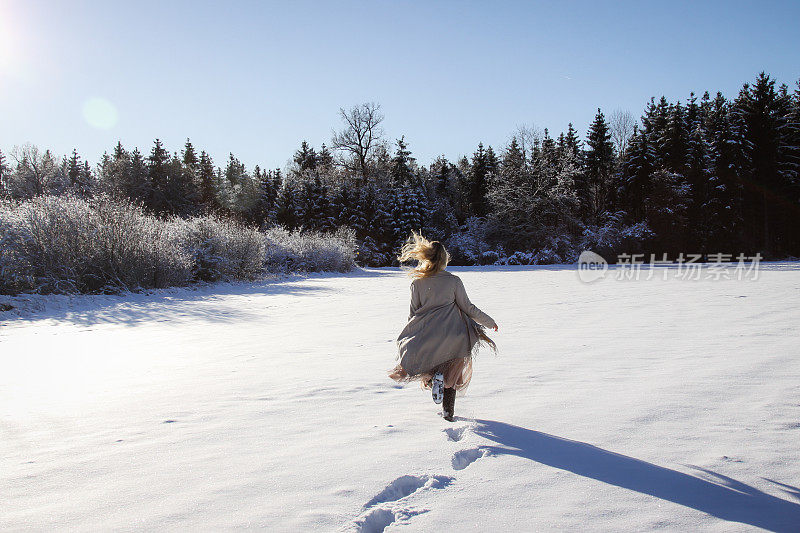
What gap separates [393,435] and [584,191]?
4038 cm

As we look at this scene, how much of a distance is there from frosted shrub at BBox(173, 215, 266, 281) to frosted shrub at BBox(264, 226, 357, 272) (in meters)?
3.28

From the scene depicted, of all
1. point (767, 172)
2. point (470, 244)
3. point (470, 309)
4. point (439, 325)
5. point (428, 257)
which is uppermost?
point (767, 172)

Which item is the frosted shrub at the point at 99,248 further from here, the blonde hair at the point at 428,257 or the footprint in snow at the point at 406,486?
the footprint in snow at the point at 406,486

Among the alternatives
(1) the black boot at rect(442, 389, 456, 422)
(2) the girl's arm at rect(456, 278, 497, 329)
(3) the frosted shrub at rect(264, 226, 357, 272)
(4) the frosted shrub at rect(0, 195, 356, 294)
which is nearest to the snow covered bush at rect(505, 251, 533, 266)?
(3) the frosted shrub at rect(264, 226, 357, 272)

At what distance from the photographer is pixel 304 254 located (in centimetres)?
2270

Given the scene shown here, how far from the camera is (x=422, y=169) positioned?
4941cm

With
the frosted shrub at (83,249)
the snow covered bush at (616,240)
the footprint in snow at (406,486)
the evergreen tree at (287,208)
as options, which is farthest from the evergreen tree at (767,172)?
the footprint in snow at (406,486)

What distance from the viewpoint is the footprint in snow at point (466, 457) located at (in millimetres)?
2700

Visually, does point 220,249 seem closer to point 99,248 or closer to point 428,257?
point 99,248

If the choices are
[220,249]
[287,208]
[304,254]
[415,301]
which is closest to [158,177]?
[287,208]

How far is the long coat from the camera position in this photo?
350 cm

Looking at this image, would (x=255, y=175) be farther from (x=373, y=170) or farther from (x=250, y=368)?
(x=250, y=368)

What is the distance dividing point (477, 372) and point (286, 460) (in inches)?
107

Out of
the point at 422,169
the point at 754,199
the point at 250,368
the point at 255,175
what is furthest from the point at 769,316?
the point at 255,175
